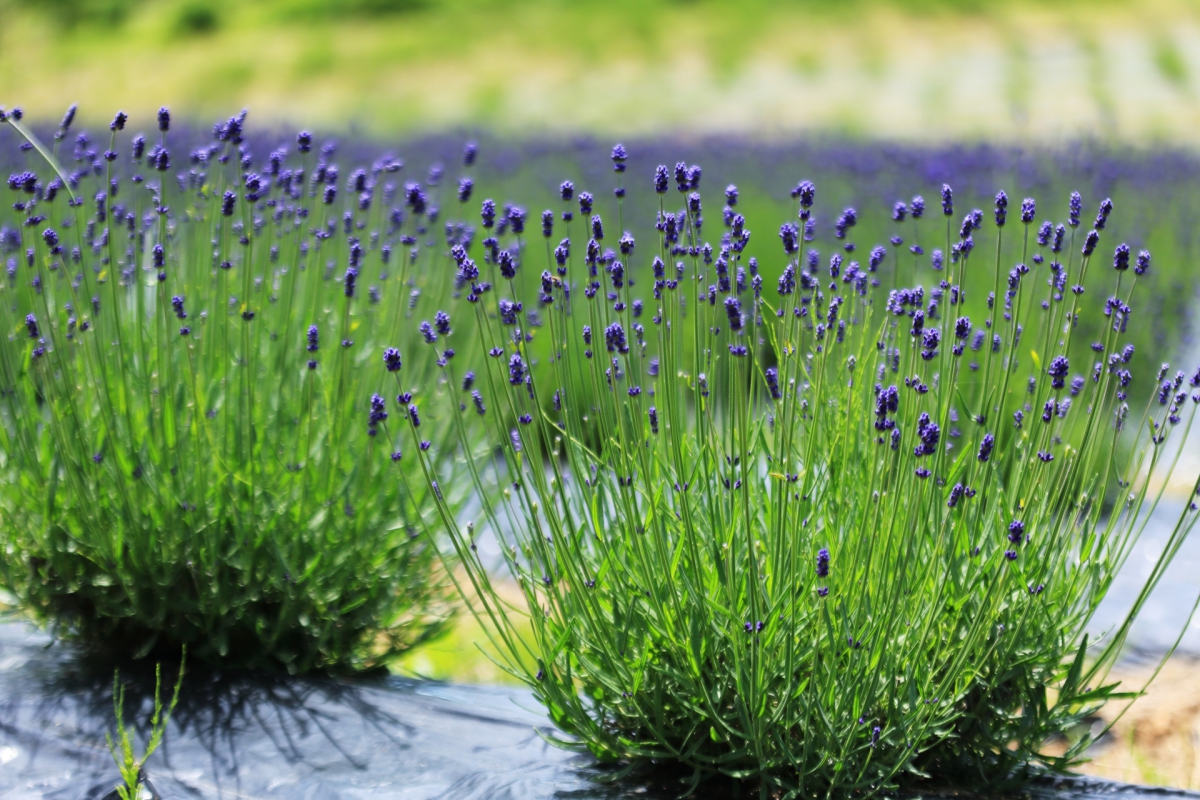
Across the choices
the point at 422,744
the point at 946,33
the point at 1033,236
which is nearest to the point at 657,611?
the point at 422,744

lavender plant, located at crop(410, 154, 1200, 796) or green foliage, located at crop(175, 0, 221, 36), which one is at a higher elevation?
green foliage, located at crop(175, 0, 221, 36)

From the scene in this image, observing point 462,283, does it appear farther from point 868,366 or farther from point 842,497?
point 842,497

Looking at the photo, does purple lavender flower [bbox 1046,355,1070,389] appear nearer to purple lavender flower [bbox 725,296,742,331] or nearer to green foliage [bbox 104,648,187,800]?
purple lavender flower [bbox 725,296,742,331]

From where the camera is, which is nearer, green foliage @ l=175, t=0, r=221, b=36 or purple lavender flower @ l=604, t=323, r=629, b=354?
purple lavender flower @ l=604, t=323, r=629, b=354

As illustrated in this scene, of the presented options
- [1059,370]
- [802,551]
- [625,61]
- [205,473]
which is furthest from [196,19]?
[1059,370]

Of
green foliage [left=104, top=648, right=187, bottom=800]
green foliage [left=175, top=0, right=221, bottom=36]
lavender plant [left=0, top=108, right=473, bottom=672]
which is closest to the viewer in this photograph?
green foliage [left=104, top=648, right=187, bottom=800]

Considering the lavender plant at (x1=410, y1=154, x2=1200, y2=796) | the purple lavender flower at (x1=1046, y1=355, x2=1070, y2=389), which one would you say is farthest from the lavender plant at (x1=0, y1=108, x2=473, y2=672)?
the purple lavender flower at (x1=1046, y1=355, x2=1070, y2=389)

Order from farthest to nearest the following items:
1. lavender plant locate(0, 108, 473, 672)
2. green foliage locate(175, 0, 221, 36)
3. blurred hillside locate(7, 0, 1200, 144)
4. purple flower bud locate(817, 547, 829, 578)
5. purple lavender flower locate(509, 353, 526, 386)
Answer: green foliage locate(175, 0, 221, 36)
blurred hillside locate(7, 0, 1200, 144)
lavender plant locate(0, 108, 473, 672)
purple lavender flower locate(509, 353, 526, 386)
purple flower bud locate(817, 547, 829, 578)

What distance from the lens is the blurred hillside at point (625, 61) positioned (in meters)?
23.9

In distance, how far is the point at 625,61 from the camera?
1160 inches

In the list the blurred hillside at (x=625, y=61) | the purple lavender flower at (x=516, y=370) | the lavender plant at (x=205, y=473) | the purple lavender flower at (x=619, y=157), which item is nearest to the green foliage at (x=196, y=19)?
the blurred hillside at (x=625, y=61)

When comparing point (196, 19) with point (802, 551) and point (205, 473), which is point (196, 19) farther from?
point (802, 551)

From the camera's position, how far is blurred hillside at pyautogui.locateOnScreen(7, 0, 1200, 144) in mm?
23875

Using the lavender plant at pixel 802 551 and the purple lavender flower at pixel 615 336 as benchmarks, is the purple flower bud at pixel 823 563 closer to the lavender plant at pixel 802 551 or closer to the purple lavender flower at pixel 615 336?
the lavender plant at pixel 802 551
